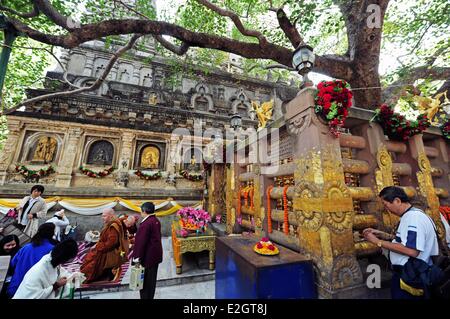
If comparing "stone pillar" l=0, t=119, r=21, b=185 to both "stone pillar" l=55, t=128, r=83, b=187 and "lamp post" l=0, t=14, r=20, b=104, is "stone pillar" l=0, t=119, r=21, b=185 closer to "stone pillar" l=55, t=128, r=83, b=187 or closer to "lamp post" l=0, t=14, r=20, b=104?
"stone pillar" l=55, t=128, r=83, b=187

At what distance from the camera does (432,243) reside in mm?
2195

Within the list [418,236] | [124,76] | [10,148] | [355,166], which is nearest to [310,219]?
[418,236]

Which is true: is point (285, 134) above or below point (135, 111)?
below

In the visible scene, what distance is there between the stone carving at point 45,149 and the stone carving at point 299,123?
1330 cm

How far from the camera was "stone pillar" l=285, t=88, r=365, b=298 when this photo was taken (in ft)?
8.10

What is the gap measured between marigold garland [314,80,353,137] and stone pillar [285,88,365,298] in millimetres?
107

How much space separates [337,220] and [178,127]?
12.0 metres

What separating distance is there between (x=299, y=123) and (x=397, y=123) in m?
2.18

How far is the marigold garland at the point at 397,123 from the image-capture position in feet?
11.4

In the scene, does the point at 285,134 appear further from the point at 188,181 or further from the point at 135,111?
the point at 135,111

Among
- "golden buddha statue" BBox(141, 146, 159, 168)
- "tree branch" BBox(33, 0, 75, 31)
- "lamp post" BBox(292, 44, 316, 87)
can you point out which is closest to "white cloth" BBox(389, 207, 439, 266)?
"lamp post" BBox(292, 44, 316, 87)

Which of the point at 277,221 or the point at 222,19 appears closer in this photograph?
the point at 277,221
